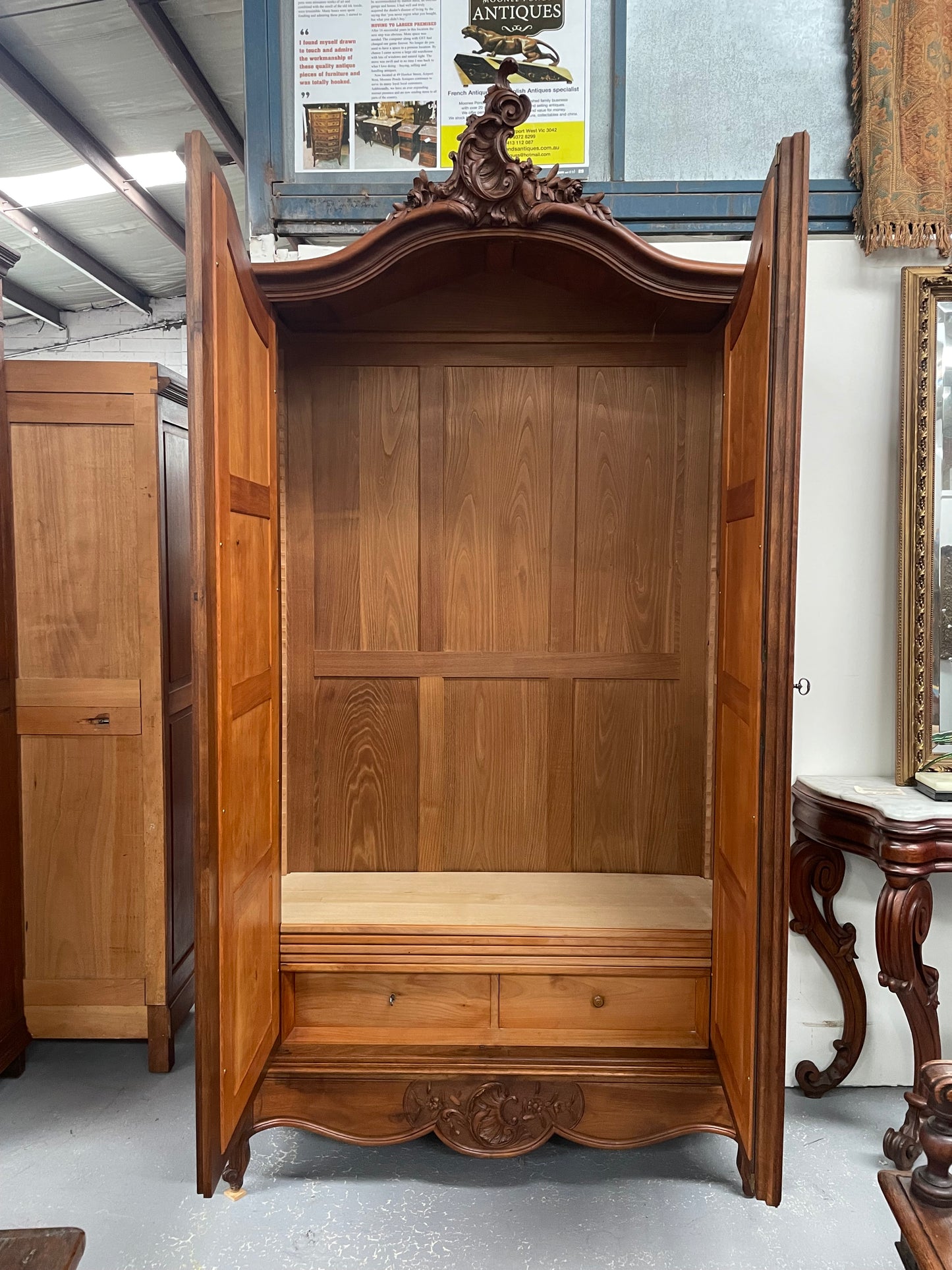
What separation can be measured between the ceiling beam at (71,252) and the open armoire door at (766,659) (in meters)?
4.48

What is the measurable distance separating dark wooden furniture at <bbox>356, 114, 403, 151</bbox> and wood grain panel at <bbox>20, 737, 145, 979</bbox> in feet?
6.45

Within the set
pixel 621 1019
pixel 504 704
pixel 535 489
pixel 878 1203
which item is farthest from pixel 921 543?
pixel 878 1203

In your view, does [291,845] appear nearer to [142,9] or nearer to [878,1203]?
[878,1203]

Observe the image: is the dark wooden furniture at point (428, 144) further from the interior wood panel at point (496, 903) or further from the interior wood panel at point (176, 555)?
the interior wood panel at point (496, 903)

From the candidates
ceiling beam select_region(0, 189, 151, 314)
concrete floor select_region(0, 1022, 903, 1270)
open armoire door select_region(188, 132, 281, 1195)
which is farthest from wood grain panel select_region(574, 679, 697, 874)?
ceiling beam select_region(0, 189, 151, 314)

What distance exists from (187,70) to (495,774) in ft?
10.3

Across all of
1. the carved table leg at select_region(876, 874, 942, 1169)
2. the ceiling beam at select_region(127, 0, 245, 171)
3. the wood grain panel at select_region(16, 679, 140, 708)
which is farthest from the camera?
the ceiling beam at select_region(127, 0, 245, 171)

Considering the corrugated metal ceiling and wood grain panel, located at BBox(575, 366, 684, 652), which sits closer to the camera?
wood grain panel, located at BBox(575, 366, 684, 652)

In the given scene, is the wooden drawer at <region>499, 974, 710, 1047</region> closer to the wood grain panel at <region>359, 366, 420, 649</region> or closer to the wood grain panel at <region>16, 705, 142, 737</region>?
the wood grain panel at <region>359, 366, 420, 649</region>

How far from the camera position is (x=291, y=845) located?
8.38ft

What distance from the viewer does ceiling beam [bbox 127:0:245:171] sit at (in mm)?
3079

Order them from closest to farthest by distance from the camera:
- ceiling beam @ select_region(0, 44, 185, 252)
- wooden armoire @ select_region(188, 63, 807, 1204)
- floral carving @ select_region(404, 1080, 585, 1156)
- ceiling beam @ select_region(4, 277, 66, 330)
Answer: wooden armoire @ select_region(188, 63, 807, 1204) < floral carving @ select_region(404, 1080, 585, 1156) < ceiling beam @ select_region(0, 44, 185, 252) < ceiling beam @ select_region(4, 277, 66, 330)

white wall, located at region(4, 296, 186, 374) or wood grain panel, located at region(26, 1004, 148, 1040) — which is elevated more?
white wall, located at region(4, 296, 186, 374)

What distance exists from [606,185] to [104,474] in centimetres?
170
